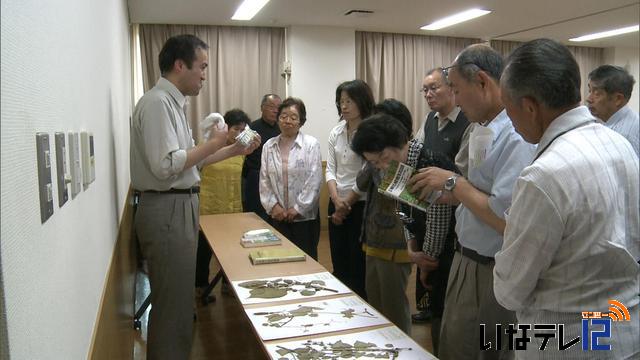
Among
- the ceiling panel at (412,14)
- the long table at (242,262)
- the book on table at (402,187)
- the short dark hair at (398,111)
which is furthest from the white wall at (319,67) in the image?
the book on table at (402,187)

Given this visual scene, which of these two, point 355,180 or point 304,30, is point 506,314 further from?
point 304,30

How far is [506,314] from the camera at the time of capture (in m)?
1.56

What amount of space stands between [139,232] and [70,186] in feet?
4.31

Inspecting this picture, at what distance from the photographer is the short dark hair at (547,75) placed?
107cm

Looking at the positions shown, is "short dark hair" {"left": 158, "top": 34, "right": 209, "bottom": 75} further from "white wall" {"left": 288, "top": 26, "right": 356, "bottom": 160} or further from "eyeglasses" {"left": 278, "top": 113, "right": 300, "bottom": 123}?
"white wall" {"left": 288, "top": 26, "right": 356, "bottom": 160}

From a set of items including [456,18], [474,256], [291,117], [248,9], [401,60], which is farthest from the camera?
[401,60]

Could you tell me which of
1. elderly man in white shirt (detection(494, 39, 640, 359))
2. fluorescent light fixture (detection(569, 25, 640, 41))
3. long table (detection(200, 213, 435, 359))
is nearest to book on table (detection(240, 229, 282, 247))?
long table (detection(200, 213, 435, 359))

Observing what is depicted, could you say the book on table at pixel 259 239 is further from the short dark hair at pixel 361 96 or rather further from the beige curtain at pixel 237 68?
the beige curtain at pixel 237 68

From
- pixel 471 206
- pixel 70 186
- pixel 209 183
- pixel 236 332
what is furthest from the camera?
pixel 209 183

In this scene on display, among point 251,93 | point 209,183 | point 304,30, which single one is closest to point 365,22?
point 304,30

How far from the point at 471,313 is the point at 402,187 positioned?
49 centimetres

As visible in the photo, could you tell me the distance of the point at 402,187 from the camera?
1729 mm

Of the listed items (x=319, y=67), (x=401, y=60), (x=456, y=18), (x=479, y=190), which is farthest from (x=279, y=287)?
(x=401, y=60)

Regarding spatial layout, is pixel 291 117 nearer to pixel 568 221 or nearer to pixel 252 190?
pixel 252 190
